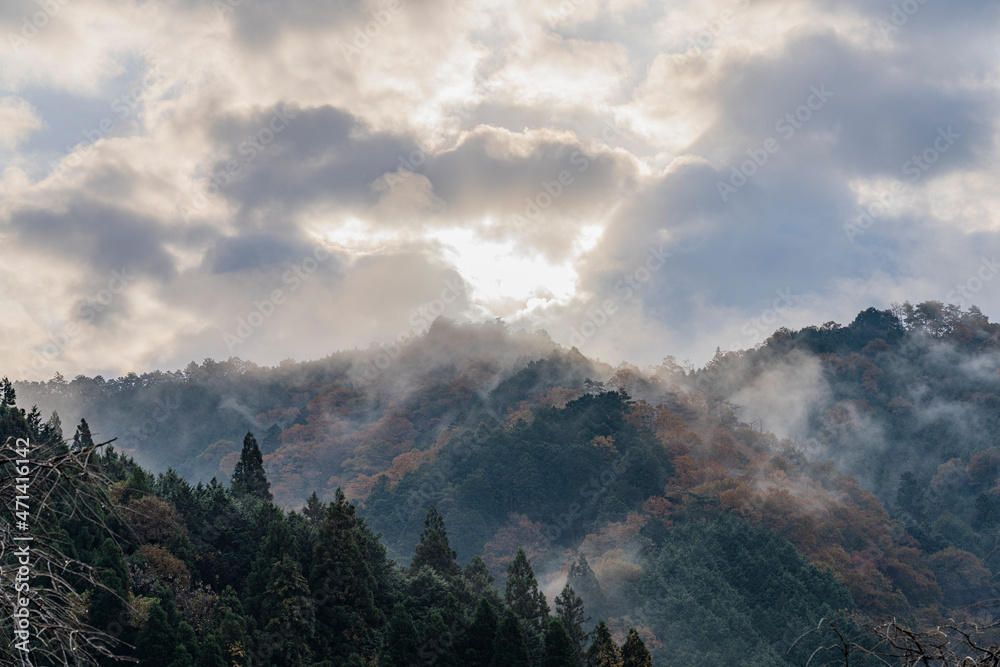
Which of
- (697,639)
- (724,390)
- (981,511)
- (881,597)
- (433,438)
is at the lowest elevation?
(697,639)

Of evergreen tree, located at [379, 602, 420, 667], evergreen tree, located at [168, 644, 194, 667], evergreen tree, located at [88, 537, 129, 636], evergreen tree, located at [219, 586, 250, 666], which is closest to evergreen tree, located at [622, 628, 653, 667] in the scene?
evergreen tree, located at [379, 602, 420, 667]

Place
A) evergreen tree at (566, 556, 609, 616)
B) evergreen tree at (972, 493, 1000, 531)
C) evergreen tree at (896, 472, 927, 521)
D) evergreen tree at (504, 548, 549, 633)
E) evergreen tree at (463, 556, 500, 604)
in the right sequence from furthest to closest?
1. evergreen tree at (896, 472, 927, 521)
2. evergreen tree at (972, 493, 1000, 531)
3. evergreen tree at (566, 556, 609, 616)
4. evergreen tree at (463, 556, 500, 604)
5. evergreen tree at (504, 548, 549, 633)

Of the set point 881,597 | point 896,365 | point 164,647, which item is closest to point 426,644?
point 164,647

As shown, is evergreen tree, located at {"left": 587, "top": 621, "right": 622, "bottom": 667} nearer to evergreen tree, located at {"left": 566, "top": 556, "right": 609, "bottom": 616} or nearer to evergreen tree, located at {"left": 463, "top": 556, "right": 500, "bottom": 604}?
evergreen tree, located at {"left": 463, "top": 556, "right": 500, "bottom": 604}

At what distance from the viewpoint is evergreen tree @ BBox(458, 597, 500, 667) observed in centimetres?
2877

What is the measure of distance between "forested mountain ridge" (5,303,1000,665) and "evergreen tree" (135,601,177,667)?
346 inches

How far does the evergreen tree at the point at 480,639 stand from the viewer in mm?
28766

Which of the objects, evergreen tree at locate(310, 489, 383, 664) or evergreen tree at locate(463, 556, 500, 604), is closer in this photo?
evergreen tree at locate(310, 489, 383, 664)

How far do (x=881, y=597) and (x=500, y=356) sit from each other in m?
73.6

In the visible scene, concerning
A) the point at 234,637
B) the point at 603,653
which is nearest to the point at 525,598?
the point at 603,653

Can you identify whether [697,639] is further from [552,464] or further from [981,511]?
[981,511]

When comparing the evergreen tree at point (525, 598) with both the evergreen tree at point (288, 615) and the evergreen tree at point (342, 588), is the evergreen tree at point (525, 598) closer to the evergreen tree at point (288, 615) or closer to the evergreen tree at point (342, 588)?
the evergreen tree at point (342, 588)

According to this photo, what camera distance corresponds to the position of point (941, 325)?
123 m

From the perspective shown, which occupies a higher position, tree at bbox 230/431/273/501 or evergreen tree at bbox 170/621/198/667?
tree at bbox 230/431/273/501
